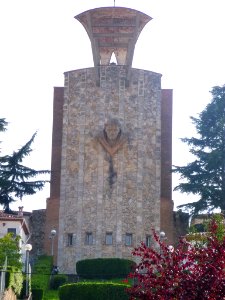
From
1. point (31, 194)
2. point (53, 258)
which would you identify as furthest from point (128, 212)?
point (31, 194)

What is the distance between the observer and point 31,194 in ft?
198

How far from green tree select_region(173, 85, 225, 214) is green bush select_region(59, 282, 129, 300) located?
1513 cm

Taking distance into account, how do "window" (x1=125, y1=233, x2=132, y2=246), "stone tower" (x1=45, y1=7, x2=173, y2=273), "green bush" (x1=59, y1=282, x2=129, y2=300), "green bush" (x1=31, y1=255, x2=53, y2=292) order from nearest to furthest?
1. "green bush" (x1=59, y1=282, x2=129, y2=300)
2. "green bush" (x1=31, y1=255, x2=53, y2=292)
3. "window" (x1=125, y1=233, x2=132, y2=246)
4. "stone tower" (x1=45, y1=7, x2=173, y2=273)

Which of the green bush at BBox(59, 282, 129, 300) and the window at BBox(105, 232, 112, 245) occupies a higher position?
the window at BBox(105, 232, 112, 245)

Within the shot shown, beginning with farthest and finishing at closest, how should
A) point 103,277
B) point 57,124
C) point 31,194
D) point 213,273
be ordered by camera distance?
1. point 31,194
2. point 57,124
3. point 103,277
4. point 213,273

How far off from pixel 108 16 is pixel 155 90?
237 inches

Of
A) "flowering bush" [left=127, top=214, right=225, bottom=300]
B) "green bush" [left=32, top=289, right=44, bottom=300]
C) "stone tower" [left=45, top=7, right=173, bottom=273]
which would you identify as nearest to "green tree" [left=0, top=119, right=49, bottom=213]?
"stone tower" [left=45, top=7, right=173, bottom=273]

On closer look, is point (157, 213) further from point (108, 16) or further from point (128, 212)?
point (108, 16)

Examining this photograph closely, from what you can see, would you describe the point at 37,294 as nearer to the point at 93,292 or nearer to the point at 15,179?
the point at 93,292

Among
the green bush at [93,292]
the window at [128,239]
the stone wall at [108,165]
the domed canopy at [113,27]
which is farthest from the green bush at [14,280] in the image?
the domed canopy at [113,27]

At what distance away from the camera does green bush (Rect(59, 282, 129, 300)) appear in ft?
127

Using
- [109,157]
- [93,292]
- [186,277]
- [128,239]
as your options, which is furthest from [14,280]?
[109,157]

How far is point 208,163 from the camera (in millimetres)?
53188

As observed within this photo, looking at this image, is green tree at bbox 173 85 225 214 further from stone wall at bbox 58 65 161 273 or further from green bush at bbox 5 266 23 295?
green bush at bbox 5 266 23 295
